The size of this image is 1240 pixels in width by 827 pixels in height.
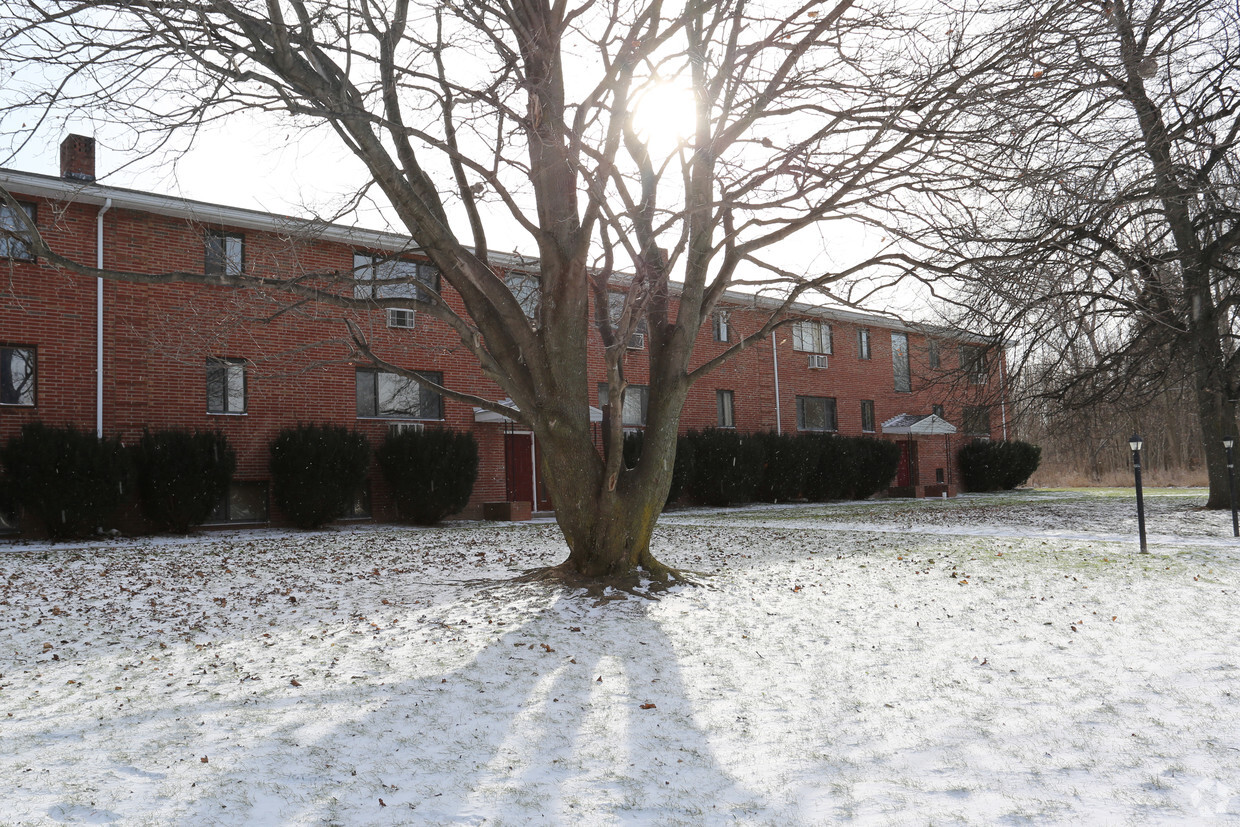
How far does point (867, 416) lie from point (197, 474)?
2157cm

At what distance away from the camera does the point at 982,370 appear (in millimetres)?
15594

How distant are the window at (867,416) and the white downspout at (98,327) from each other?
22.4 m

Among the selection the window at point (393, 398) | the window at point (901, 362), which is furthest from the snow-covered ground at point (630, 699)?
the window at point (901, 362)

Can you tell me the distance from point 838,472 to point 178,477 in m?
17.8

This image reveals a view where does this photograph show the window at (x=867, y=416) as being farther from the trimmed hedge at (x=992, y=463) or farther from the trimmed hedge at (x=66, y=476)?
the trimmed hedge at (x=66, y=476)

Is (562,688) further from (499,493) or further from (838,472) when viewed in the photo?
A: (838,472)

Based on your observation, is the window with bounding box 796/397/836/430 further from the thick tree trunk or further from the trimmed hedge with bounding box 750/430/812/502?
the thick tree trunk

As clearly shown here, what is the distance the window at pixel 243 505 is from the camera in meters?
16.3

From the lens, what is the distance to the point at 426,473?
17.2 metres

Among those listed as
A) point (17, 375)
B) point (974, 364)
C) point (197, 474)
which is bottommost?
point (197, 474)

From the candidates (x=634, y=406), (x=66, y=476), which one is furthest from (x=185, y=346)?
(x=634, y=406)

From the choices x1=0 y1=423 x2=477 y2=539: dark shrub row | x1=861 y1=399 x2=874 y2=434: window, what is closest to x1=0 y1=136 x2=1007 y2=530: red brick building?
x1=0 y1=423 x2=477 y2=539: dark shrub row

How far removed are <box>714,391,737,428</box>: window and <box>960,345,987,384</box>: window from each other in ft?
30.8

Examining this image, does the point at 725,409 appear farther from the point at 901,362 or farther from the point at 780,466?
the point at 901,362
